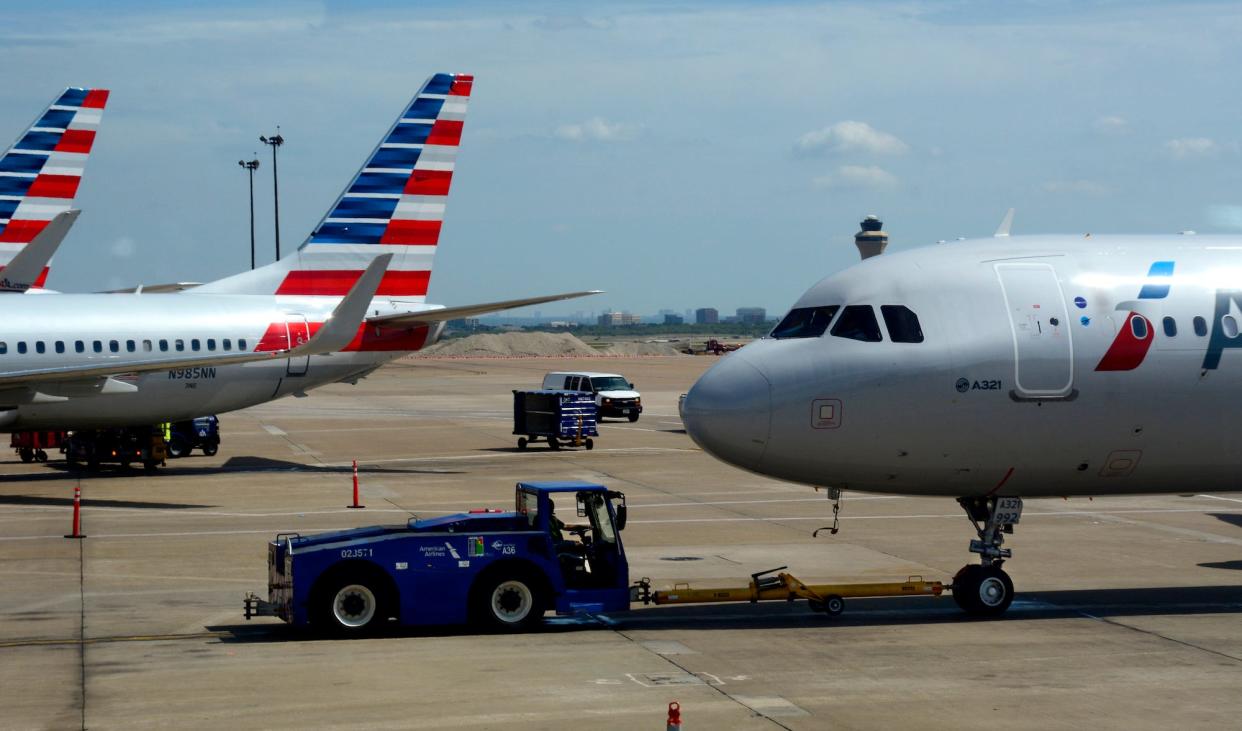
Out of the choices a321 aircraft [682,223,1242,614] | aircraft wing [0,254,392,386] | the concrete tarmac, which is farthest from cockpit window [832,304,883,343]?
aircraft wing [0,254,392,386]

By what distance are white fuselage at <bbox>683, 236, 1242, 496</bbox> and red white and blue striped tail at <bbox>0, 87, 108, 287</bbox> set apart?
37.6m

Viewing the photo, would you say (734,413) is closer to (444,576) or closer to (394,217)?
(444,576)

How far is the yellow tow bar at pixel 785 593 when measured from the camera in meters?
20.8

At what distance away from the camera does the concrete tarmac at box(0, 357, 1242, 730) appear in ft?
52.7

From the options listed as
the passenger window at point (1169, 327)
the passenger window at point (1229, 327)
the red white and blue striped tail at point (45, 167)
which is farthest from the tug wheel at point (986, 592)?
the red white and blue striped tail at point (45, 167)

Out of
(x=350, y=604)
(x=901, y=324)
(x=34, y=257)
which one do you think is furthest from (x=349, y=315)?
(x=901, y=324)

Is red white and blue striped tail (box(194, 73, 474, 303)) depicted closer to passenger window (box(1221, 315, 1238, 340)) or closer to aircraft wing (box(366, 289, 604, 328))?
aircraft wing (box(366, 289, 604, 328))

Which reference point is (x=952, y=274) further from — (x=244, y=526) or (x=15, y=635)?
(x=244, y=526)

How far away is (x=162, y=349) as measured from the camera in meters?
41.9

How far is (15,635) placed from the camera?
67.5 ft

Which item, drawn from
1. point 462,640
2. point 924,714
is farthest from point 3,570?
point 924,714

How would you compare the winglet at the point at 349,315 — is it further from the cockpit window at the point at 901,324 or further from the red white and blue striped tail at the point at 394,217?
the cockpit window at the point at 901,324

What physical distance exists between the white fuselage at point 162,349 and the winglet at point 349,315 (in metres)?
5.10

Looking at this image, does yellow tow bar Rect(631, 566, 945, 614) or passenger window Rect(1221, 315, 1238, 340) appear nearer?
yellow tow bar Rect(631, 566, 945, 614)
